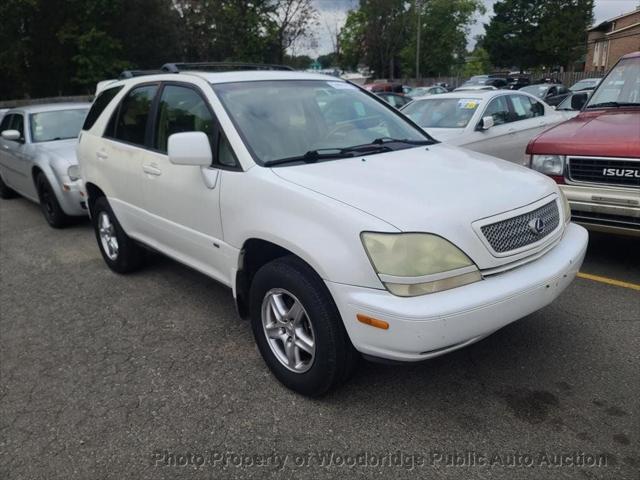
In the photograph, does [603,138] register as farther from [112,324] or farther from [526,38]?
[526,38]

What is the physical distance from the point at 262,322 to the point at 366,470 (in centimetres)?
104

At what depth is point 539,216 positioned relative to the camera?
2965 millimetres

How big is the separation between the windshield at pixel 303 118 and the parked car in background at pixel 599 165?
1.52 metres

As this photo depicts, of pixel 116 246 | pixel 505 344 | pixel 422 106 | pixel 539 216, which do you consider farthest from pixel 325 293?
pixel 422 106

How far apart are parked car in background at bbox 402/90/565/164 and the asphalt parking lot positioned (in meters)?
3.63

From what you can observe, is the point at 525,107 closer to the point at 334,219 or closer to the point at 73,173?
the point at 73,173

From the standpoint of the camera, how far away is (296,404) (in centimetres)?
300

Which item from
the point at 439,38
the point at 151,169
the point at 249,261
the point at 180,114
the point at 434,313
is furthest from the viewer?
the point at 439,38

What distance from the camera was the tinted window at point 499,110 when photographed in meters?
7.96

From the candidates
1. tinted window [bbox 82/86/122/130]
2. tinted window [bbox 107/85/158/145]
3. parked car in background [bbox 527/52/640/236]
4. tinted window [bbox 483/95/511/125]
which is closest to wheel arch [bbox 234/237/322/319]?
tinted window [bbox 107/85/158/145]

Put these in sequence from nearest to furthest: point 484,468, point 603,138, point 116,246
Answer: point 484,468 → point 603,138 → point 116,246

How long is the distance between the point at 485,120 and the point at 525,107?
5.93ft

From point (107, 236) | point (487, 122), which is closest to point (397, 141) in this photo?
point (107, 236)

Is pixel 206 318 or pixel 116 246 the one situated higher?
pixel 116 246
